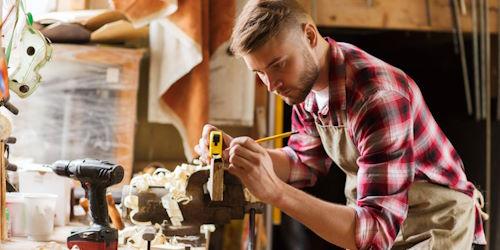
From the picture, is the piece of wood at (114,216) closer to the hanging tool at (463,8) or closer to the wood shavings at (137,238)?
the wood shavings at (137,238)

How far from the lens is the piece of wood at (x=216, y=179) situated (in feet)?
5.78

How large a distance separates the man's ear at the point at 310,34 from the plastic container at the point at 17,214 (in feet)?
2.73

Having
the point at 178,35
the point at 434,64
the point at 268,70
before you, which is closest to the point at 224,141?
the point at 268,70

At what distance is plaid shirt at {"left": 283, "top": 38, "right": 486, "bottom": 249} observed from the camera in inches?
68.5

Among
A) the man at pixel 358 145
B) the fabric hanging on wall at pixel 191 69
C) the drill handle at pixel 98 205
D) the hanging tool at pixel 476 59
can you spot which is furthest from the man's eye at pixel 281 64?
the hanging tool at pixel 476 59

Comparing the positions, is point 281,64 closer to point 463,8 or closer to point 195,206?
point 195,206

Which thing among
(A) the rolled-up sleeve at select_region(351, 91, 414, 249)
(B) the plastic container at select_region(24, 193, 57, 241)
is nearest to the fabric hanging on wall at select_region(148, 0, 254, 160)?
(B) the plastic container at select_region(24, 193, 57, 241)

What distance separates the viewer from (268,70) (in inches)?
71.2

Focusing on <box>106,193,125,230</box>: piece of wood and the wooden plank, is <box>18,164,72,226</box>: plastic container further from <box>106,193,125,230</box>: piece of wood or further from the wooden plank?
the wooden plank

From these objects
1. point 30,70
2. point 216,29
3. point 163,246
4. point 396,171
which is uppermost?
point 216,29

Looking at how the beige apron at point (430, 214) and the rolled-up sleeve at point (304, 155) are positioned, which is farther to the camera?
the rolled-up sleeve at point (304, 155)

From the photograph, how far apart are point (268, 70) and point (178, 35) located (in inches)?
52.6

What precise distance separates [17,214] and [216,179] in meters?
0.55

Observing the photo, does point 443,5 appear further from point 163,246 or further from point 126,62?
point 163,246
